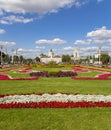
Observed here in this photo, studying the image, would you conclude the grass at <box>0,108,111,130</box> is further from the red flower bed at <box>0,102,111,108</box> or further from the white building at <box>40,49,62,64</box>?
the white building at <box>40,49,62,64</box>

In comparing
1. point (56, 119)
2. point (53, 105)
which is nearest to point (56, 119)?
point (56, 119)

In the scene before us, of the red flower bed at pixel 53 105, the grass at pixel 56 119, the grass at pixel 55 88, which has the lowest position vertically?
the grass at pixel 55 88

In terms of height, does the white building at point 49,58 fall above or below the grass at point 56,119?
above

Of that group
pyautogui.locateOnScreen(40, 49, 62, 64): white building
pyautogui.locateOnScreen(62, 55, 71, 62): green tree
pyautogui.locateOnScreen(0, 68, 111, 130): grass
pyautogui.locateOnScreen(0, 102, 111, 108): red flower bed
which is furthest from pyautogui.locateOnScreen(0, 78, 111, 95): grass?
pyautogui.locateOnScreen(62, 55, 71, 62): green tree

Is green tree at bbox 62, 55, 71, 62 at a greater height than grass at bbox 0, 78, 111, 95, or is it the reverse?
Result: green tree at bbox 62, 55, 71, 62

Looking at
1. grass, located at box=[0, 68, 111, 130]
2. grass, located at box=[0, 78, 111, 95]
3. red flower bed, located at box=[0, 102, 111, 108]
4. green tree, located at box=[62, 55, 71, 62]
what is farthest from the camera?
green tree, located at box=[62, 55, 71, 62]

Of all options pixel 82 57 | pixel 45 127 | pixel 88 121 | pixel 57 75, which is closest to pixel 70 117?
pixel 88 121

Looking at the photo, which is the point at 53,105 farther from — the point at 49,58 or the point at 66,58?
the point at 66,58

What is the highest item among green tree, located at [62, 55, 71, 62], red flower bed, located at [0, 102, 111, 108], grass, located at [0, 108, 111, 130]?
green tree, located at [62, 55, 71, 62]

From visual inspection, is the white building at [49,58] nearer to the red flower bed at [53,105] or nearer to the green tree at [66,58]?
the green tree at [66,58]

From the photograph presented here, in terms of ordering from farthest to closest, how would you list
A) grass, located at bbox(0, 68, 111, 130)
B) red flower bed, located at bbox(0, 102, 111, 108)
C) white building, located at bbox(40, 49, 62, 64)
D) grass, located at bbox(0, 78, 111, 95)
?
white building, located at bbox(40, 49, 62, 64), grass, located at bbox(0, 78, 111, 95), red flower bed, located at bbox(0, 102, 111, 108), grass, located at bbox(0, 68, 111, 130)

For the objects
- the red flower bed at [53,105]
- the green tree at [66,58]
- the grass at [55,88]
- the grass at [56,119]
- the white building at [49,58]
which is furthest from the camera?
the green tree at [66,58]

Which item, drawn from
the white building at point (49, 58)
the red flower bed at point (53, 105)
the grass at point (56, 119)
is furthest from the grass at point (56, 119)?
the white building at point (49, 58)

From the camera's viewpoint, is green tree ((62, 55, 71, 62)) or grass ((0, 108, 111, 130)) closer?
grass ((0, 108, 111, 130))
